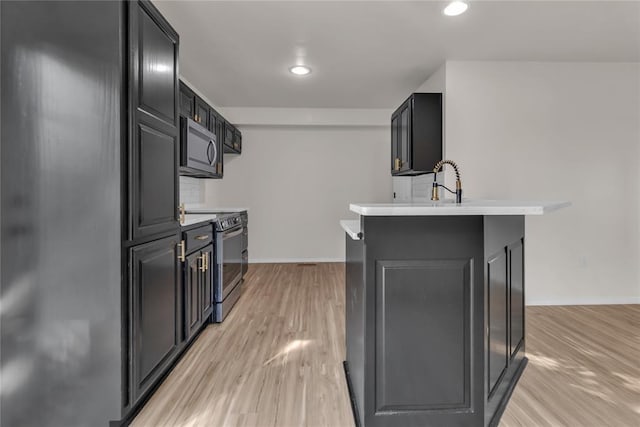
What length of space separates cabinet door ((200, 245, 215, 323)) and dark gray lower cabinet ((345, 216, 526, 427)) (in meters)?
1.47

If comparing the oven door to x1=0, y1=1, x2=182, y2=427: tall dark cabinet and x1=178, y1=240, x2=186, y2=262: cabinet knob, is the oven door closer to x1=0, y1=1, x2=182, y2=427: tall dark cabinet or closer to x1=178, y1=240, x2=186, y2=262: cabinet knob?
x1=178, y1=240, x2=186, y2=262: cabinet knob

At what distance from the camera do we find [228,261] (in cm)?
313

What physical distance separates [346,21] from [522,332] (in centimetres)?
245

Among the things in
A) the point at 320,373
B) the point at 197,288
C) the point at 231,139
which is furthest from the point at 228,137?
the point at 320,373

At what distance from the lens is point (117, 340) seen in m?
1.49

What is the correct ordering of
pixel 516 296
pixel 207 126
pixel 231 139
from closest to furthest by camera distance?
pixel 516 296, pixel 207 126, pixel 231 139

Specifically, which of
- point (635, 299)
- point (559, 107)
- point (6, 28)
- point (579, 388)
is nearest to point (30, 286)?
point (6, 28)

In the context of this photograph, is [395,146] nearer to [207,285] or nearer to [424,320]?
[207,285]

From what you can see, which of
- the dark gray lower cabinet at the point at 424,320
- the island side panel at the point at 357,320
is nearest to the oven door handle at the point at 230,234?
the island side panel at the point at 357,320

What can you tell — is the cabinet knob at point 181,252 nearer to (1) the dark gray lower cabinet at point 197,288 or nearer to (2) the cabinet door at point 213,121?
(1) the dark gray lower cabinet at point 197,288

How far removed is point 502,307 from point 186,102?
2831 millimetres

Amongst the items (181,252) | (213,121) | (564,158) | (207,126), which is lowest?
(181,252)

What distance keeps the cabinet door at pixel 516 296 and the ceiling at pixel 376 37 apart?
5.52ft

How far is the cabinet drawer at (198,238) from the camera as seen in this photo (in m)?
2.24
